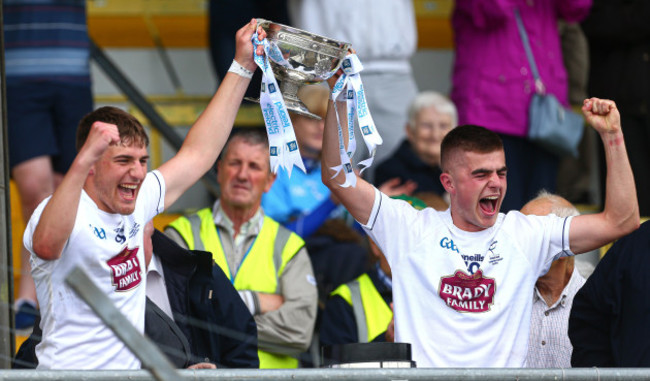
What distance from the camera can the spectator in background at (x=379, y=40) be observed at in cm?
643

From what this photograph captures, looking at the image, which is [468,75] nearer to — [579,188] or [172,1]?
[579,188]

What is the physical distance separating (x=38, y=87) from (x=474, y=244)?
262 centimetres

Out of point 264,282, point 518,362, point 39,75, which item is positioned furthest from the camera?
point 39,75

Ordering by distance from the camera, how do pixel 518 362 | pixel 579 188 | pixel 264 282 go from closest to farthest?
pixel 518 362, pixel 264 282, pixel 579 188

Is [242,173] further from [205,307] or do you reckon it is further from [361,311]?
[205,307]

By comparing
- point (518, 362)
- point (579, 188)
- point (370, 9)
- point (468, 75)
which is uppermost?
point (370, 9)

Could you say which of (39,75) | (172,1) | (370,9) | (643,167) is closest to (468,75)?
(370,9)

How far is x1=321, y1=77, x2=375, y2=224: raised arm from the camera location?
4.14 meters

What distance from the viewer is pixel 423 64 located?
330 inches

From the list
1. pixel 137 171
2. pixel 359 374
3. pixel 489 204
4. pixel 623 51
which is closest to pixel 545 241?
pixel 489 204

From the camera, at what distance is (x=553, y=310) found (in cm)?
456

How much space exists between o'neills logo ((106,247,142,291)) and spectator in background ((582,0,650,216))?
12.0 feet

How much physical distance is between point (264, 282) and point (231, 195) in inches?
17.2

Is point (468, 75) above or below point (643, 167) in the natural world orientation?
above
